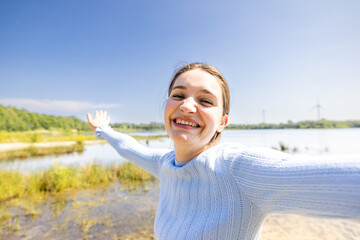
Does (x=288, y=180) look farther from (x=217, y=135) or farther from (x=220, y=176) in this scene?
(x=217, y=135)

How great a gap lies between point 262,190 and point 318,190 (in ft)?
0.65

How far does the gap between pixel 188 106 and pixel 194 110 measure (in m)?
0.04

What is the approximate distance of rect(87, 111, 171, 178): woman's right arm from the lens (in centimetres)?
200

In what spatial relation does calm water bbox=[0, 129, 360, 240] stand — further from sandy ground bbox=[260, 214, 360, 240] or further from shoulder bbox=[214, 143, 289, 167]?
shoulder bbox=[214, 143, 289, 167]

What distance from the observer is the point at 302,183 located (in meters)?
0.61

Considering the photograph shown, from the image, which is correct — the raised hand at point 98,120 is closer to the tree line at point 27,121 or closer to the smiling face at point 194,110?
the smiling face at point 194,110

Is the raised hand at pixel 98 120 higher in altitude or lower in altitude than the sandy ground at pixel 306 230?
higher

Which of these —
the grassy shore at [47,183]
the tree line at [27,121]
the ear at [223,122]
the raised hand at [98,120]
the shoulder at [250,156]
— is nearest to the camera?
the shoulder at [250,156]

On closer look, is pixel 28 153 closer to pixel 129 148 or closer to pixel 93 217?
pixel 93 217

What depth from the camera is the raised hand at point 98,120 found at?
2.79 m

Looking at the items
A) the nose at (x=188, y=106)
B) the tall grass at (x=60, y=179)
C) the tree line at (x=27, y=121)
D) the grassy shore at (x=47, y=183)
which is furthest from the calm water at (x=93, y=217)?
the tree line at (x=27, y=121)

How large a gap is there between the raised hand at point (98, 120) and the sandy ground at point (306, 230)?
4.64 meters

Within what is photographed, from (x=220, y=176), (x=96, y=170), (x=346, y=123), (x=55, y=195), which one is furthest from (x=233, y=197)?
(x=346, y=123)

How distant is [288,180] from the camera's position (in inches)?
25.5
